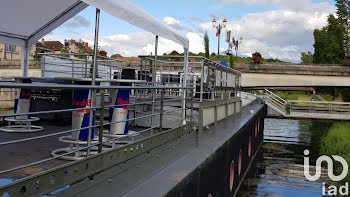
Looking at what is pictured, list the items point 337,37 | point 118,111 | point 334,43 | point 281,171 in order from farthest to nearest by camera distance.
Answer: point 337,37, point 334,43, point 281,171, point 118,111

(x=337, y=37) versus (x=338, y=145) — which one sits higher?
(x=337, y=37)

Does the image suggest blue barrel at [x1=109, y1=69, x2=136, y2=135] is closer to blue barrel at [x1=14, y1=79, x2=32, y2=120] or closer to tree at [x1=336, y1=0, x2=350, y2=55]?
blue barrel at [x1=14, y1=79, x2=32, y2=120]

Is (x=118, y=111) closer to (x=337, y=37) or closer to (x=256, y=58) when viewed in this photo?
(x=256, y=58)

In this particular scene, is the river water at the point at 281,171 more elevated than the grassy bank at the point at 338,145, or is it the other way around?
the grassy bank at the point at 338,145

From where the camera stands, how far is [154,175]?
14.4 feet

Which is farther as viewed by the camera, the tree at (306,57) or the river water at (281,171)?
the tree at (306,57)

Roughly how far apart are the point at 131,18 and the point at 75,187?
258cm

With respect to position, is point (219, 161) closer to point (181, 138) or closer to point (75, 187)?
point (181, 138)

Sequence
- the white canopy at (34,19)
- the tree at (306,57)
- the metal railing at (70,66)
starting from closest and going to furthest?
the white canopy at (34,19)
the metal railing at (70,66)
the tree at (306,57)

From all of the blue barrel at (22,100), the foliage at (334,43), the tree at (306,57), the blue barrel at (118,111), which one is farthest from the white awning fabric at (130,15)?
the tree at (306,57)

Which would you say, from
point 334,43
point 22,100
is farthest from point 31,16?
point 334,43

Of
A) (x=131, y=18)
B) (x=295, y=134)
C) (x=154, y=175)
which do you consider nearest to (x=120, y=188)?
(x=154, y=175)

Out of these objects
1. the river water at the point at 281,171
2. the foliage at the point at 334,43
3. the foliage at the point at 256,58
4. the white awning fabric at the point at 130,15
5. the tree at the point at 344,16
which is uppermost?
the tree at the point at 344,16

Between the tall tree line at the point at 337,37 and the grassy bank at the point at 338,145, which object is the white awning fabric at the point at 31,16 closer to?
the grassy bank at the point at 338,145
